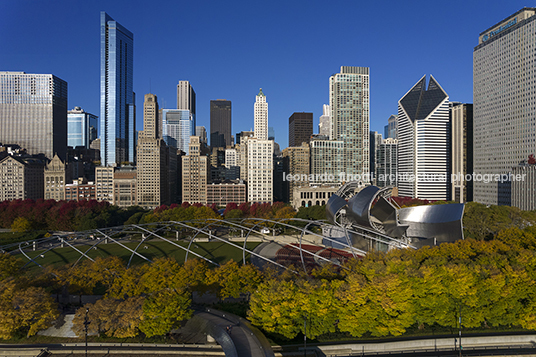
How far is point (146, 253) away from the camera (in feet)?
181

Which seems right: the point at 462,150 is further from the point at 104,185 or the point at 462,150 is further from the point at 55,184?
the point at 55,184

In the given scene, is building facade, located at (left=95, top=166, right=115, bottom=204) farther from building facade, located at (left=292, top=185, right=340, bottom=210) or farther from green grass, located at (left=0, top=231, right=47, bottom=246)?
building facade, located at (left=292, top=185, right=340, bottom=210)

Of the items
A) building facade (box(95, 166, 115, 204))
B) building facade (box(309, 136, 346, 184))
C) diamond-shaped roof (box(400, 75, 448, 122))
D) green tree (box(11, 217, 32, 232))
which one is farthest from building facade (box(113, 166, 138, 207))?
diamond-shaped roof (box(400, 75, 448, 122))

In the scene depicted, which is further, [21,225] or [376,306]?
[21,225]

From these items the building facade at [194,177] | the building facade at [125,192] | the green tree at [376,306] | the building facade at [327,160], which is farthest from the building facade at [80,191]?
the green tree at [376,306]

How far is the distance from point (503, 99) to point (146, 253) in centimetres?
13934

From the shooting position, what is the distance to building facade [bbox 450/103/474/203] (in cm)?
16025

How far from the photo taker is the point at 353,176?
17688 cm

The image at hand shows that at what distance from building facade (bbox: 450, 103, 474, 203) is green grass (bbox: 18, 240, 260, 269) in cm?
13501

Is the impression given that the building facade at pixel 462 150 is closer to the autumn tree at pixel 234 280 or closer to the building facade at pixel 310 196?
the building facade at pixel 310 196

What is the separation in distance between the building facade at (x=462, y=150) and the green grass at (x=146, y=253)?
13501 cm

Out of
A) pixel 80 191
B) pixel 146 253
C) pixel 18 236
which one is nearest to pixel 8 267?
pixel 146 253

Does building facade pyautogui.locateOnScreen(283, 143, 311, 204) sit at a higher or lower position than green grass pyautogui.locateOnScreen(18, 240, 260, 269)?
higher

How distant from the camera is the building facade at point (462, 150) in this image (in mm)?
160250
